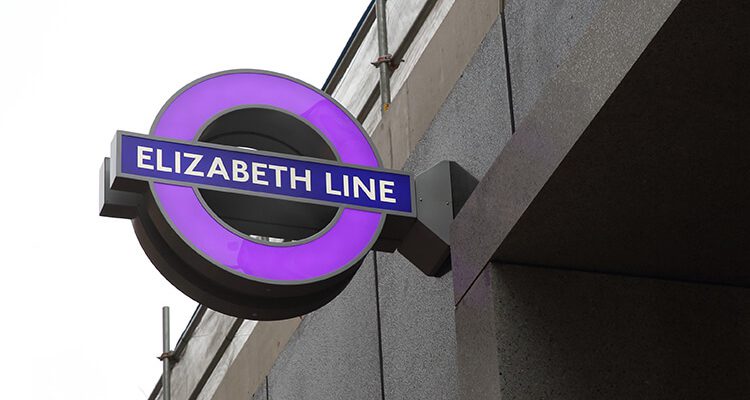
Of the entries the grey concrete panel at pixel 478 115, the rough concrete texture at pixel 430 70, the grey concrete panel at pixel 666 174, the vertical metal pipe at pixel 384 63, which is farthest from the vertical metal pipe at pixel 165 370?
the grey concrete panel at pixel 666 174

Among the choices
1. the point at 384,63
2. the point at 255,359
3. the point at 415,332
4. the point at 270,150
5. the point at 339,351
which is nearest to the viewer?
the point at 270,150

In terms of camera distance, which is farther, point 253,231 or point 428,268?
point 428,268

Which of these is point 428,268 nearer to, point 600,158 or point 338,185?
point 338,185

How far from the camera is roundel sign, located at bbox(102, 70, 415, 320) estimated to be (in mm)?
6543

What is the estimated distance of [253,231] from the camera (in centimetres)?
691

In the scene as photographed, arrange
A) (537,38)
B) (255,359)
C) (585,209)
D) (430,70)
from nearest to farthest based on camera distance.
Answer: (585,209) < (537,38) < (430,70) < (255,359)

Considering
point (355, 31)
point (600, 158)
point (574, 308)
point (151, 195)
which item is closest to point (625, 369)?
point (574, 308)

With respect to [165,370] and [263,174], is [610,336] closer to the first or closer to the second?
[263,174]

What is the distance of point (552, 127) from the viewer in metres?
5.79

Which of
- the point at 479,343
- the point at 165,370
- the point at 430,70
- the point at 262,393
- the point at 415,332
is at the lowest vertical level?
the point at 479,343

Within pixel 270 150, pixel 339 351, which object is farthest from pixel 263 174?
pixel 339 351

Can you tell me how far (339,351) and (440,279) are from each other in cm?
159

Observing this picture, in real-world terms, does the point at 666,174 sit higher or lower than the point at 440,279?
lower

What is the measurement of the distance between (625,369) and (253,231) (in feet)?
6.11
